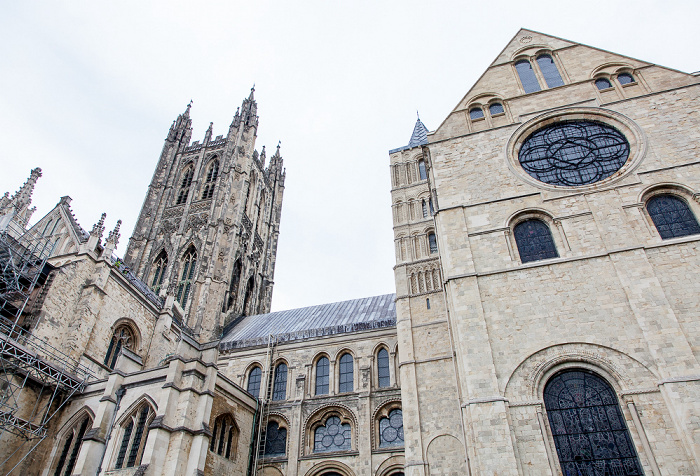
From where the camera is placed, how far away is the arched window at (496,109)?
16.7 meters

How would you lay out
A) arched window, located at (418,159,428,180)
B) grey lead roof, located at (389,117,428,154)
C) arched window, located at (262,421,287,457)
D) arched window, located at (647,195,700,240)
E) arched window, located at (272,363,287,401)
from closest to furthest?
arched window, located at (647,195,700,240)
arched window, located at (262,421,287,457)
arched window, located at (272,363,287,401)
arched window, located at (418,159,428,180)
grey lead roof, located at (389,117,428,154)

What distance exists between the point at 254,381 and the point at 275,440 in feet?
12.3

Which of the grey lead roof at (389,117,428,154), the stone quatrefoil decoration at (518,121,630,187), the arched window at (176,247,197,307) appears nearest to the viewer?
the stone quatrefoil decoration at (518,121,630,187)

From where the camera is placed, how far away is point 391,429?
63.2ft

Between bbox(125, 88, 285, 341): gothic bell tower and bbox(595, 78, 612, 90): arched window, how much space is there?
2513 cm

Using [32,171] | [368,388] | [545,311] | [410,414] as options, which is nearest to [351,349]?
[368,388]

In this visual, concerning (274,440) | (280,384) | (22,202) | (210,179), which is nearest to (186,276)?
(210,179)

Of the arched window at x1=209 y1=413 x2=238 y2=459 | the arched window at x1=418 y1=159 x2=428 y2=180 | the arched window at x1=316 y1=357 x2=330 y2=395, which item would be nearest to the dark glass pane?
the arched window at x1=316 y1=357 x2=330 y2=395

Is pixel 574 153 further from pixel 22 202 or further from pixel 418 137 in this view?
pixel 22 202

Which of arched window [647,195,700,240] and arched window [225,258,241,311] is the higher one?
arched window [225,258,241,311]

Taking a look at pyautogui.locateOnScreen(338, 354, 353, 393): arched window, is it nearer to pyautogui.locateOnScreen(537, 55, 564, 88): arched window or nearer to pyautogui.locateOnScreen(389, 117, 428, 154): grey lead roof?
pyautogui.locateOnScreen(389, 117, 428, 154): grey lead roof

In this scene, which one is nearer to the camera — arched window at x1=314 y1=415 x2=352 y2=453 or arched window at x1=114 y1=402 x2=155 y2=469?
arched window at x1=114 y1=402 x2=155 y2=469

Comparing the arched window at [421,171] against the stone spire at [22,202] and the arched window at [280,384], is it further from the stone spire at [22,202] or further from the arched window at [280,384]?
the stone spire at [22,202]

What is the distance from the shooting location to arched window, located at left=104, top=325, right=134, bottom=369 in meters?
20.3
